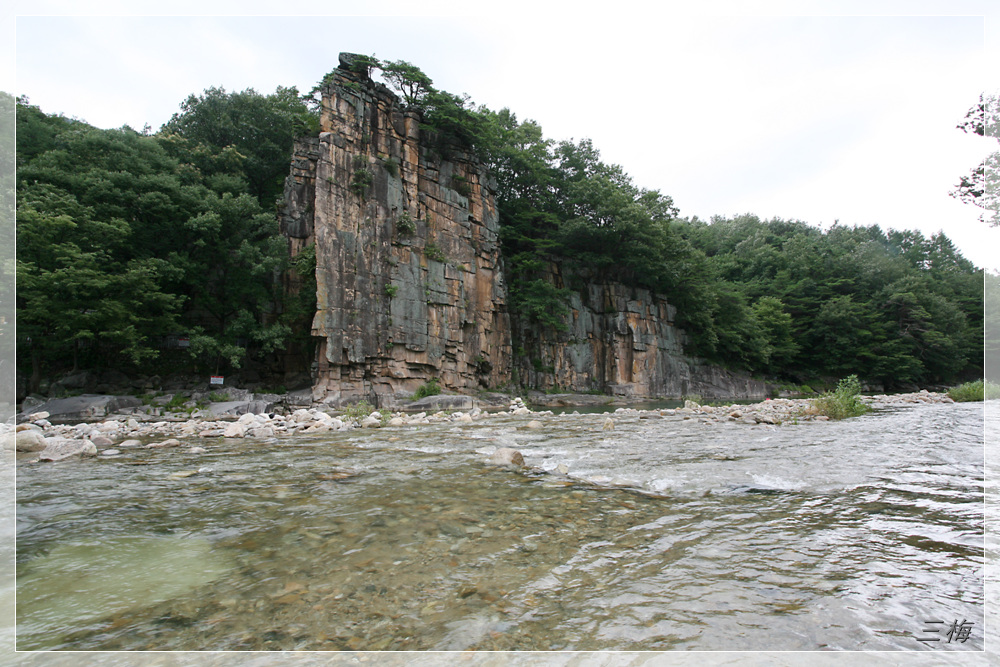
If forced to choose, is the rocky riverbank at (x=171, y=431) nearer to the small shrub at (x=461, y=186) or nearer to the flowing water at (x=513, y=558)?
the flowing water at (x=513, y=558)

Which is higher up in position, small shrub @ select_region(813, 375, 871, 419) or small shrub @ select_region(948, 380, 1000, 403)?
small shrub @ select_region(813, 375, 871, 419)

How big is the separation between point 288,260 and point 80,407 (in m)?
10.9

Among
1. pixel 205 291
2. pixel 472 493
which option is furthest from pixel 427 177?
pixel 472 493

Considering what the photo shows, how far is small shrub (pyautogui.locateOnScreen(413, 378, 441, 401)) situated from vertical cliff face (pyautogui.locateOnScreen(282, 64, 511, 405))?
2.29 feet

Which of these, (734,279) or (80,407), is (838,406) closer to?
(80,407)

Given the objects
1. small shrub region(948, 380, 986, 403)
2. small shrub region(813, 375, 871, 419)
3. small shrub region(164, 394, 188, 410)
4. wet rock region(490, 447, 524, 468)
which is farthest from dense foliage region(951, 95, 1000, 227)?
small shrub region(164, 394, 188, 410)

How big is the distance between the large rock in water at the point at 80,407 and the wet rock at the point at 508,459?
17.0 m

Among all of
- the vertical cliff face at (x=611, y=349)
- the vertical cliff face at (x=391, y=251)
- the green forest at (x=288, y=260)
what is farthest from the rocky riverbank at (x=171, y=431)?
the vertical cliff face at (x=611, y=349)

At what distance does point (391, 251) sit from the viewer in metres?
23.4

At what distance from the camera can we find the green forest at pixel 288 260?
1828 centimetres

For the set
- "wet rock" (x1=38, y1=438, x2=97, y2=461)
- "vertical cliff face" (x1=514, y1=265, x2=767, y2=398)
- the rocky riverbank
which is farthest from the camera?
"vertical cliff face" (x1=514, y1=265, x2=767, y2=398)

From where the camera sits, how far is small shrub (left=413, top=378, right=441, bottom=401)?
22484 millimetres

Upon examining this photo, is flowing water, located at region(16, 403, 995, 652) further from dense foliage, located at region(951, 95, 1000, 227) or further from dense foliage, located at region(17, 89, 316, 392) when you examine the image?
dense foliage, located at region(17, 89, 316, 392)

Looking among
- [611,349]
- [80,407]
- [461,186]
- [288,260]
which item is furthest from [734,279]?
[80,407]
